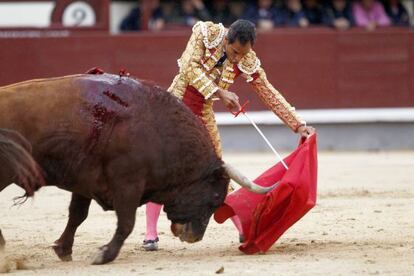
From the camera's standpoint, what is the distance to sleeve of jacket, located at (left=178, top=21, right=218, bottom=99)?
5.71 m

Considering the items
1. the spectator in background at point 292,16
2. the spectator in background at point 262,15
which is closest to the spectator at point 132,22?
the spectator in background at point 262,15

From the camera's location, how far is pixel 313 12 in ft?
40.1

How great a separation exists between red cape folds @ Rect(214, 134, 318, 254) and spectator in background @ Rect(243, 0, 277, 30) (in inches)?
238

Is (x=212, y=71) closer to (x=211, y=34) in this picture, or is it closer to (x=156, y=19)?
(x=211, y=34)

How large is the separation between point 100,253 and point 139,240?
3.44 feet

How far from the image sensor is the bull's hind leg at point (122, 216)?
208 inches

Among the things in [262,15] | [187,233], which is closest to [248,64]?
[187,233]

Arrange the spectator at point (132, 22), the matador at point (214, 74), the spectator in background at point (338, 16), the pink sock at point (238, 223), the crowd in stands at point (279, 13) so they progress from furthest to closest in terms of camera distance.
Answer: the spectator in background at point (338, 16) → the spectator at point (132, 22) → the crowd in stands at point (279, 13) → the pink sock at point (238, 223) → the matador at point (214, 74)

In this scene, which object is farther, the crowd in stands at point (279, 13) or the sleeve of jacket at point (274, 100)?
the crowd in stands at point (279, 13)

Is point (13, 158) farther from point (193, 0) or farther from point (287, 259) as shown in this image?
point (193, 0)

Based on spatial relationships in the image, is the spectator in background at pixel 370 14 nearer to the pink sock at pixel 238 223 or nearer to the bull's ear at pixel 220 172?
→ the pink sock at pixel 238 223

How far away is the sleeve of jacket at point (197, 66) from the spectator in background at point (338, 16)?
6420 millimetres

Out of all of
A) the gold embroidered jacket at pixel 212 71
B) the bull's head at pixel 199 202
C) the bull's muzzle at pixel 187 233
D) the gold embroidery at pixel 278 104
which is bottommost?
the bull's muzzle at pixel 187 233

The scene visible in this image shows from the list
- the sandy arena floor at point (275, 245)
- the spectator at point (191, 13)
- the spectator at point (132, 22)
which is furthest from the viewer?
the spectator at point (132, 22)
